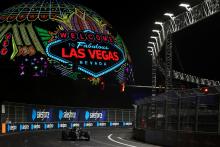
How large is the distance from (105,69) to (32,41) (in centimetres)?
1560

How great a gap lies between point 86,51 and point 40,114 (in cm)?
4202

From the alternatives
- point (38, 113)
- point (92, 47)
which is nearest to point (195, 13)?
point (38, 113)

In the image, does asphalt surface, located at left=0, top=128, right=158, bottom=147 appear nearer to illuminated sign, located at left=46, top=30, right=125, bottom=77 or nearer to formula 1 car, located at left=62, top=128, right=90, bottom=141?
formula 1 car, located at left=62, top=128, right=90, bottom=141

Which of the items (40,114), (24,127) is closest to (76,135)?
(24,127)

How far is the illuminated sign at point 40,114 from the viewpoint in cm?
5678

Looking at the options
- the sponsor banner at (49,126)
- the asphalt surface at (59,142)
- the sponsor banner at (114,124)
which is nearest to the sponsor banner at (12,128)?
the asphalt surface at (59,142)

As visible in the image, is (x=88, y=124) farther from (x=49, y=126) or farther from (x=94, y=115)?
(x=49, y=126)

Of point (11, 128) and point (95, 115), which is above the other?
point (95, 115)

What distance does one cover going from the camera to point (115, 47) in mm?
104125

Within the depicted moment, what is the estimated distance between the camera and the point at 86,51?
99.4m

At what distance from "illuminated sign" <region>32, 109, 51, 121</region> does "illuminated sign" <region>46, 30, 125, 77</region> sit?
34.6 metres

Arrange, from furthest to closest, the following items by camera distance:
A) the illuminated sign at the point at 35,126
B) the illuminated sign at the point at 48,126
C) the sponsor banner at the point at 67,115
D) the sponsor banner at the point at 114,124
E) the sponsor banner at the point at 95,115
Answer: the sponsor banner at the point at 114,124 → the sponsor banner at the point at 95,115 → the sponsor banner at the point at 67,115 → the illuminated sign at the point at 48,126 → the illuminated sign at the point at 35,126

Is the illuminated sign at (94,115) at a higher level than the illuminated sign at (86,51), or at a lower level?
lower

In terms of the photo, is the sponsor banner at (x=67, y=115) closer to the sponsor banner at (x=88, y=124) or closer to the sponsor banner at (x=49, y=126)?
the sponsor banner at (x=88, y=124)
